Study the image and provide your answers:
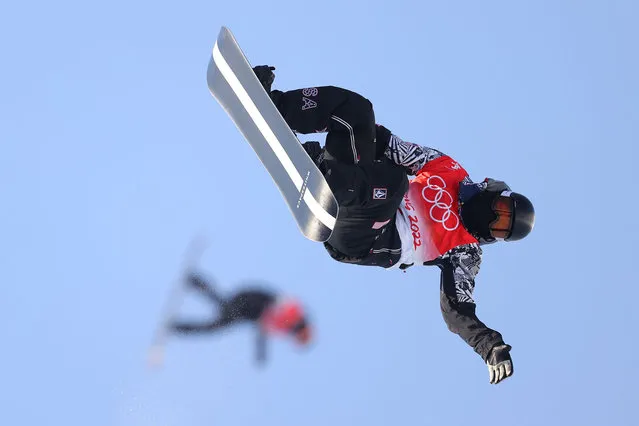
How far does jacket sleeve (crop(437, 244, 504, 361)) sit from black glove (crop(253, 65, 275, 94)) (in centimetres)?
155

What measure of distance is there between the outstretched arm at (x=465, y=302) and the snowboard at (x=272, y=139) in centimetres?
104

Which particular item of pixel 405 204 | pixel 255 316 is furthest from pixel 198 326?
pixel 405 204

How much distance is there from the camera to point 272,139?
15.4ft

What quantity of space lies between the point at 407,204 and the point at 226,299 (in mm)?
1777

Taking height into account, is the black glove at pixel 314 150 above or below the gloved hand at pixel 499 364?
above

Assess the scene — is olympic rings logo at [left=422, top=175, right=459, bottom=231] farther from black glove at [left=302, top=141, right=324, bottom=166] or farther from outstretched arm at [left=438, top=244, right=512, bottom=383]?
black glove at [left=302, top=141, right=324, bottom=166]

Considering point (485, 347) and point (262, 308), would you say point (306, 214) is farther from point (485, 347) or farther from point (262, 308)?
point (262, 308)

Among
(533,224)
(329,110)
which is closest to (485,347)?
(533,224)

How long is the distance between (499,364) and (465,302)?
1.70ft

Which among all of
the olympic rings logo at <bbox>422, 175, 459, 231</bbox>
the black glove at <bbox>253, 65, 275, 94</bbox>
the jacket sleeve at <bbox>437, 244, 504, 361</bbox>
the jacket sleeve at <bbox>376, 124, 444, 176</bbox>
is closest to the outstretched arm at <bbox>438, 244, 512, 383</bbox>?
the jacket sleeve at <bbox>437, 244, 504, 361</bbox>

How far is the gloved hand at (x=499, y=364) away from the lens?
4750 millimetres

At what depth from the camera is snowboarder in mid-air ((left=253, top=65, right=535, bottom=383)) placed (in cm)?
491

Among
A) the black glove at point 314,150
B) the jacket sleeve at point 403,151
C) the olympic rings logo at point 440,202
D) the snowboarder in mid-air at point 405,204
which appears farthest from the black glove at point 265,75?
the olympic rings logo at point 440,202

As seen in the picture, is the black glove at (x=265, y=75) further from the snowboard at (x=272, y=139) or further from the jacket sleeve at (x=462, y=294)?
the jacket sleeve at (x=462, y=294)
